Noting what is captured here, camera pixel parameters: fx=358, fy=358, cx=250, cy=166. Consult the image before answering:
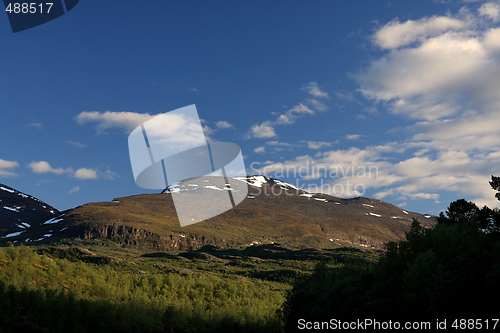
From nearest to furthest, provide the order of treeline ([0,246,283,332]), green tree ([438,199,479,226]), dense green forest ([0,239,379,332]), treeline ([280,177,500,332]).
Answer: treeline ([280,177,500,332])
treeline ([0,246,283,332])
dense green forest ([0,239,379,332])
green tree ([438,199,479,226])

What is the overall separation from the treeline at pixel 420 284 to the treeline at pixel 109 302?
1295 centimetres

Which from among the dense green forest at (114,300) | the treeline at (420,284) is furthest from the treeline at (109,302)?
the treeline at (420,284)

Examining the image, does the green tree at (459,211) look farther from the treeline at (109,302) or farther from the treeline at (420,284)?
the treeline at (109,302)

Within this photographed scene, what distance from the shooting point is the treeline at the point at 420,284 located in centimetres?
2891

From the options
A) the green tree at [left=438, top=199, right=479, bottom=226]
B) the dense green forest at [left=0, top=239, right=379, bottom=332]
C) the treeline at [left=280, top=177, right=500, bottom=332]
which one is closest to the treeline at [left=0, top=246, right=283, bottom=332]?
the dense green forest at [left=0, top=239, right=379, bottom=332]

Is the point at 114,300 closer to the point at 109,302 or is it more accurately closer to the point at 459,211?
the point at 109,302

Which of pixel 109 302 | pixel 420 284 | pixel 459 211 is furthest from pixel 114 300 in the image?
pixel 459 211

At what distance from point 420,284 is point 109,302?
32929mm

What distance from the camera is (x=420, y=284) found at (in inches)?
1313

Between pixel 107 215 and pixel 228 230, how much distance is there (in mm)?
60732

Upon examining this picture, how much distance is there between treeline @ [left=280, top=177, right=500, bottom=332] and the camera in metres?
28.9

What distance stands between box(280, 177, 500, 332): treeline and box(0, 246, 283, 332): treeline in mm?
12945

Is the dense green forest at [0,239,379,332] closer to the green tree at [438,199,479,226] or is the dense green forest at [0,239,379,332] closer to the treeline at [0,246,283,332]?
the treeline at [0,246,283,332]

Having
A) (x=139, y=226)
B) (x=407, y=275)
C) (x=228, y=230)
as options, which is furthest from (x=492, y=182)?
(x=228, y=230)
